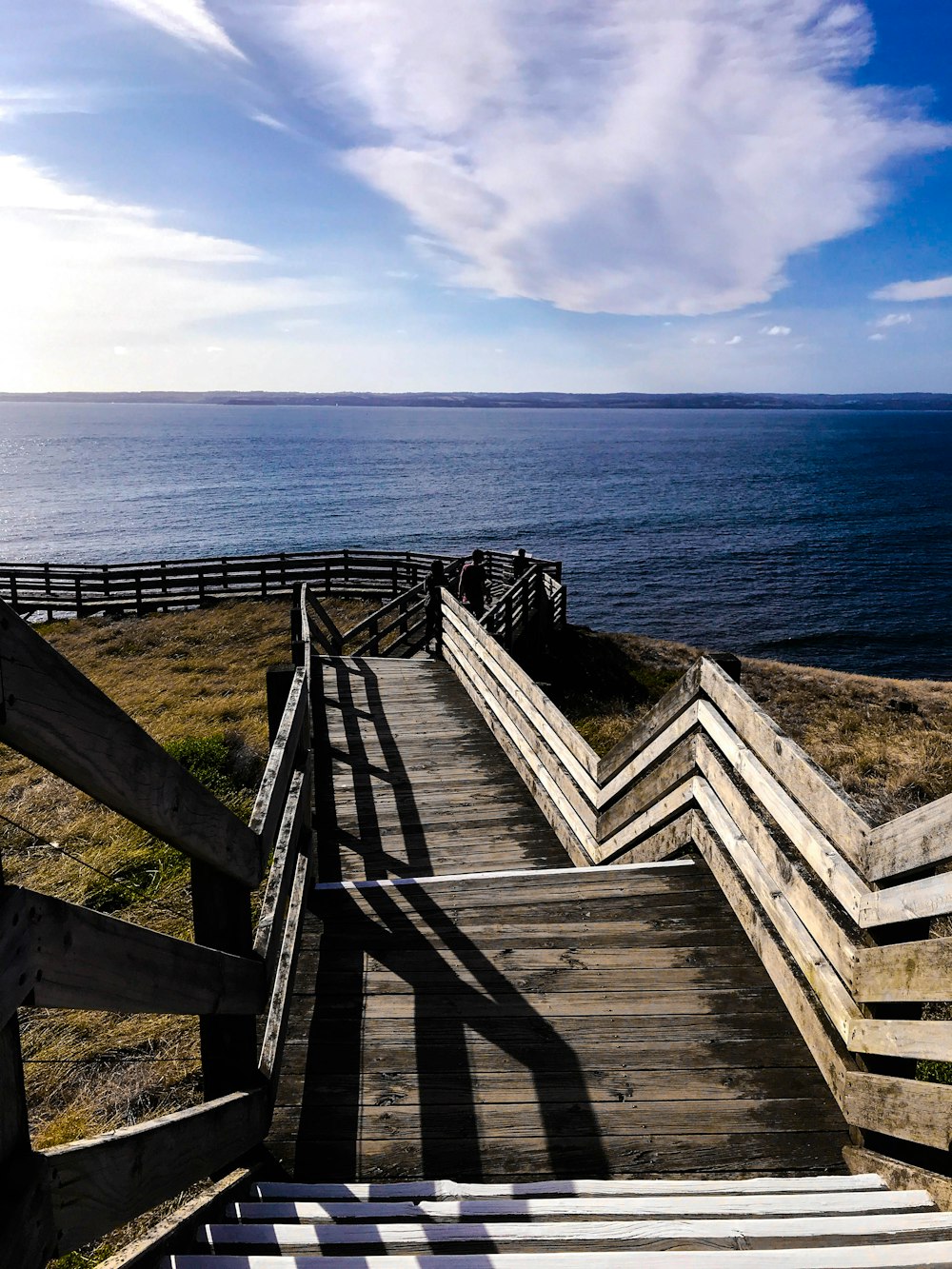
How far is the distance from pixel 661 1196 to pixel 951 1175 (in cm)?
91

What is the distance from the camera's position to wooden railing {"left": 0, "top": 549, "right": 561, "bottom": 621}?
89.3 ft

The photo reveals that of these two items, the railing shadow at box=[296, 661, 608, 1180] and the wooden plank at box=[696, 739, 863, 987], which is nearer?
the railing shadow at box=[296, 661, 608, 1180]

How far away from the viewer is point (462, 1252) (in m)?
2.40

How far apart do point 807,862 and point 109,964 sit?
3488 millimetres

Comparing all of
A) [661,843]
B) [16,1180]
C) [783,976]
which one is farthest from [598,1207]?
[661,843]

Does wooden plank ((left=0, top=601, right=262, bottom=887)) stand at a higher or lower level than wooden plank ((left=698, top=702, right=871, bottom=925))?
higher

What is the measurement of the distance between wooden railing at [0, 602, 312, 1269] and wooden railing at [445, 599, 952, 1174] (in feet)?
6.95

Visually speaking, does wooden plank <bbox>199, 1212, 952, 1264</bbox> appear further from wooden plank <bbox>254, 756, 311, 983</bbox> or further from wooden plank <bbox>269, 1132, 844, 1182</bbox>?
wooden plank <bbox>254, 756, 311, 983</bbox>

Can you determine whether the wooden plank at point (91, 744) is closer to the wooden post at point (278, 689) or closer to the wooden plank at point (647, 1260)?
the wooden plank at point (647, 1260)

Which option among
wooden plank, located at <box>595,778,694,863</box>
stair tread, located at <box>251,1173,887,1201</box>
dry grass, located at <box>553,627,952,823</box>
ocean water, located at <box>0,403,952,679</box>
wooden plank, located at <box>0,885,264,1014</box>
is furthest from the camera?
ocean water, located at <box>0,403,952,679</box>

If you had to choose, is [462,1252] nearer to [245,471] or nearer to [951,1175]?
[951,1175]

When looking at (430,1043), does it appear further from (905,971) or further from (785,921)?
(905,971)

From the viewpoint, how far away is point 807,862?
4.30m

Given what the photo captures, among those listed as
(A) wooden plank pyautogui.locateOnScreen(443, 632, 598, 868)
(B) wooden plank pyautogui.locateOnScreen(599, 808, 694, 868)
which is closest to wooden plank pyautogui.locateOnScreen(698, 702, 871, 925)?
(B) wooden plank pyautogui.locateOnScreen(599, 808, 694, 868)
